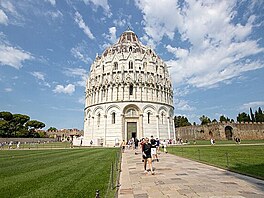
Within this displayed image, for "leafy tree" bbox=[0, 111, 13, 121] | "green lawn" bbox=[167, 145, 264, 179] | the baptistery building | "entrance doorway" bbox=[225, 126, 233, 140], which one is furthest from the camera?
"leafy tree" bbox=[0, 111, 13, 121]

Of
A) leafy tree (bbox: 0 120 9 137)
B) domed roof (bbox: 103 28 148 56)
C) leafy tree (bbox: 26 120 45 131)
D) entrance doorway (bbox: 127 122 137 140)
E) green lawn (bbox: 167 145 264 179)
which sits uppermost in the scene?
domed roof (bbox: 103 28 148 56)

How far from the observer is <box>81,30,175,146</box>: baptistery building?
41.9 metres

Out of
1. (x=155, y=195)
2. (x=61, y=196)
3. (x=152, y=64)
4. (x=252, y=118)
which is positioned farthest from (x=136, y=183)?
(x=252, y=118)

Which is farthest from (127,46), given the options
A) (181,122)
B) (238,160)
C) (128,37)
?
(181,122)

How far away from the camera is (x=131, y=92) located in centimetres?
4362

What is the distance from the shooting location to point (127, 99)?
42.4m

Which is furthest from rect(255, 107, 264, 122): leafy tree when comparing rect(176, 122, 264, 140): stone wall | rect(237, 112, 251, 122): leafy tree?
rect(176, 122, 264, 140): stone wall

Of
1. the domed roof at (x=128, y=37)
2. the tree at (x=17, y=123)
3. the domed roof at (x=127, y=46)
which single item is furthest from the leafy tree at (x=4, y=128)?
the domed roof at (x=128, y=37)

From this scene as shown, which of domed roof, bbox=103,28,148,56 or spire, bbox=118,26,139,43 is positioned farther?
spire, bbox=118,26,139,43

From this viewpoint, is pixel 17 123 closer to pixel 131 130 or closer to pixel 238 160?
pixel 131 130

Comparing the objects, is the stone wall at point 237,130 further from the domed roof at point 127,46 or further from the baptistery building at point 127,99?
the domed roof at point 127,46

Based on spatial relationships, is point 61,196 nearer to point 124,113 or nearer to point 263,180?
point 263,180

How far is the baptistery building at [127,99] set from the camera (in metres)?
41.9

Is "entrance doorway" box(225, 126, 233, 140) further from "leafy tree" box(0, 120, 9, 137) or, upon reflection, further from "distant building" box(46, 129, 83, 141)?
"distant building" box(46, 129, 83, 141)
